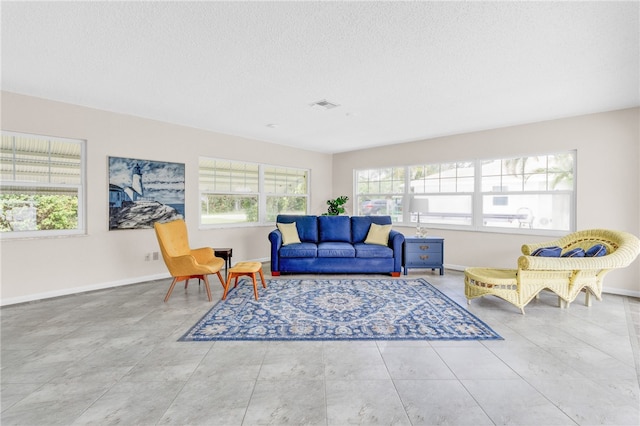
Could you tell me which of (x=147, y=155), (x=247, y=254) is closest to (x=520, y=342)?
(x=247, y=254)

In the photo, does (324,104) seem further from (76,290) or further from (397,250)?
(76,290)

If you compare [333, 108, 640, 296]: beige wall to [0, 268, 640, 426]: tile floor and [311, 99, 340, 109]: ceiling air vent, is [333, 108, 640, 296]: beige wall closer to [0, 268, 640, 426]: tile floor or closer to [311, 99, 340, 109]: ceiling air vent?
[0, 268, 640, 426]: tile floor

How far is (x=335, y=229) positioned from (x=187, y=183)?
2686mm

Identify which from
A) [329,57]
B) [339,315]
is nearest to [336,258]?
[339,315]

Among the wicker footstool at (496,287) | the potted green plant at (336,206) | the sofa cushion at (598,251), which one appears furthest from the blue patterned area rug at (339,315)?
the potted green plant at (336,206)

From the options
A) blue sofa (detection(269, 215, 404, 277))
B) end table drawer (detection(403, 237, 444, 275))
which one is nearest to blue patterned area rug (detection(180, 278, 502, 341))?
blue sofa (detection(269, 215, 404, 277))

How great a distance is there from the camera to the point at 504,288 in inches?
124

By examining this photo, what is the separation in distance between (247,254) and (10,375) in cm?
379

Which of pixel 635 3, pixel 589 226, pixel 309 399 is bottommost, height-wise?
pixel 309 399

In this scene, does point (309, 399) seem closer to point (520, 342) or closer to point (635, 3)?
point (520, 342)

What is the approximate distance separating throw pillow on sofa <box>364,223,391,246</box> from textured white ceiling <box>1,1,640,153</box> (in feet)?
6.40

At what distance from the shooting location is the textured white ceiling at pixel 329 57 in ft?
6.38

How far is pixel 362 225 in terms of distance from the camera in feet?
17.8

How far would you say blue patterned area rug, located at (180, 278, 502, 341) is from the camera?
2.58 meters
